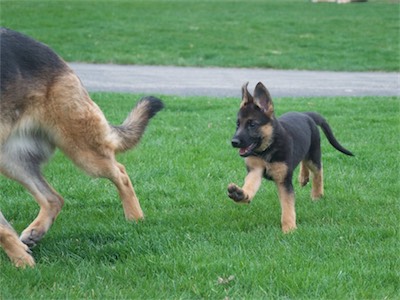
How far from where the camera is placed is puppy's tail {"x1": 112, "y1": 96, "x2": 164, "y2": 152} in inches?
250

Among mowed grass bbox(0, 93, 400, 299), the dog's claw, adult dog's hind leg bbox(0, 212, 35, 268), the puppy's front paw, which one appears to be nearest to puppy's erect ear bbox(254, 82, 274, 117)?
the puppy's front paw

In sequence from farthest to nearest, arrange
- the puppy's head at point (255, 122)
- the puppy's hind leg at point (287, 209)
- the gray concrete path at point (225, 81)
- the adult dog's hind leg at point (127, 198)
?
the gray concrete path at point (225, 81), the adult dog's hind leg at point (127, 198), the puppy's head at point (255, 122), the puppy's hind leg at point (287, 209)

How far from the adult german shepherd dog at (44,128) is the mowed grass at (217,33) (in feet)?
41.7

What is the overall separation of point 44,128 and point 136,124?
3.33 feet

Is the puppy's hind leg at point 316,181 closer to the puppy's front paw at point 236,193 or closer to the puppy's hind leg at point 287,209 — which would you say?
the puppy's hind leg at point 287,209

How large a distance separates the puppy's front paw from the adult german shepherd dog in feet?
3.08

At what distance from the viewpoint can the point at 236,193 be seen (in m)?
5.61

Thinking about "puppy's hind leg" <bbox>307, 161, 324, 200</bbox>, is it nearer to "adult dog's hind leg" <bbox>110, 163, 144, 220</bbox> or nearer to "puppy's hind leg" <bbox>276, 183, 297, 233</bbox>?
"puppy's hind leg" <bbox>276, 183, 297, 233</bbox>

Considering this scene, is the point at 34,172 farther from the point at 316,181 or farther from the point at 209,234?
the point at 316,181

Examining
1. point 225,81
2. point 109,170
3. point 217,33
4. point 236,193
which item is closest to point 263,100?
point 236,193

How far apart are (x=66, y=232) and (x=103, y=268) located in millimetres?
1017

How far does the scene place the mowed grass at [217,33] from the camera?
19.3 m

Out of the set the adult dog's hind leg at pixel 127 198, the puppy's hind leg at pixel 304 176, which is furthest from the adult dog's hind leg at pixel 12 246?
the puppy's hind leg at pixel 304 176

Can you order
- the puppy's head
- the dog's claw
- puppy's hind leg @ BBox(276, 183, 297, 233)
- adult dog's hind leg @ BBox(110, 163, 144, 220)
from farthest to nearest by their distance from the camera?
adult dog's hind leg @ BBox(110, 163, 144, 220) → the puppy's head → puppy's hind leg @ BBox(276, 183, 297, 233) → the dog's claw
